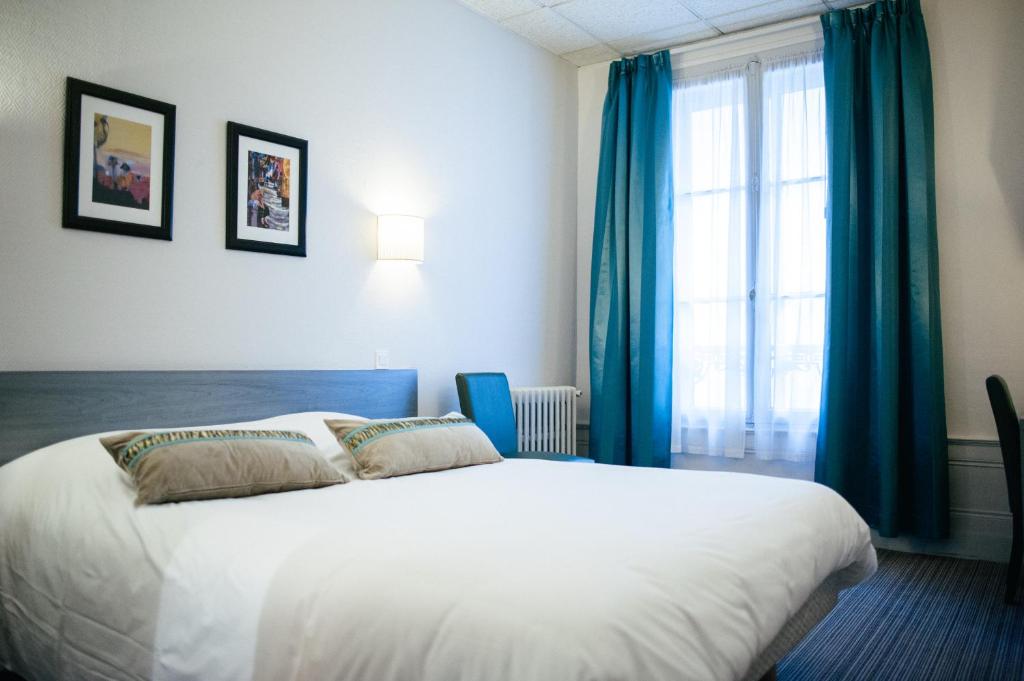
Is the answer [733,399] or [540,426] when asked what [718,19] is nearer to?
[733,399]

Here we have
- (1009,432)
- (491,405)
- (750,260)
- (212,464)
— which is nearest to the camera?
(212,464)

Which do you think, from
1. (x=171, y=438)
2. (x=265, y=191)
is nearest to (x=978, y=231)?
(x=265, y=191)

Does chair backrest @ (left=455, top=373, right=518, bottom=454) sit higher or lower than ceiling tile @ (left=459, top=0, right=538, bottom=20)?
lower

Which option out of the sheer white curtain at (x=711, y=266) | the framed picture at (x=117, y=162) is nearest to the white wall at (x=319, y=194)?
the framed picture at (x=117, y=162)

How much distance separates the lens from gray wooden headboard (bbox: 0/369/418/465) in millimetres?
2469

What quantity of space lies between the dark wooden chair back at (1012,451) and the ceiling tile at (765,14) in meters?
2.22

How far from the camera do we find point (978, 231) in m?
3.96

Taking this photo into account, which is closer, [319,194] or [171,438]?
[171,438]

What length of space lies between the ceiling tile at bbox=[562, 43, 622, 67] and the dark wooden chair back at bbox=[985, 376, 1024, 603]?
2894 mm

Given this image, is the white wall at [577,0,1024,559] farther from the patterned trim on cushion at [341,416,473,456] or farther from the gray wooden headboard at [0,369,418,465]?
the gray wooden headboard at [0,369,418,465]

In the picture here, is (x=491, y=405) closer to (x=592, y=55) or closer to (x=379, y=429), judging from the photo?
(x=379, y=429)

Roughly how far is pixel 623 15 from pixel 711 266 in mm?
1467

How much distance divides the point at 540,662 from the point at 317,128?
2.79m

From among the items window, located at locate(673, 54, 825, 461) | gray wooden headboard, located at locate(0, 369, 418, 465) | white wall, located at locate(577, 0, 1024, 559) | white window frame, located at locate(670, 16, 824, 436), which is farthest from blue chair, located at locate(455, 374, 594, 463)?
white wall, located at locate(577, 0, 1024, 559)
